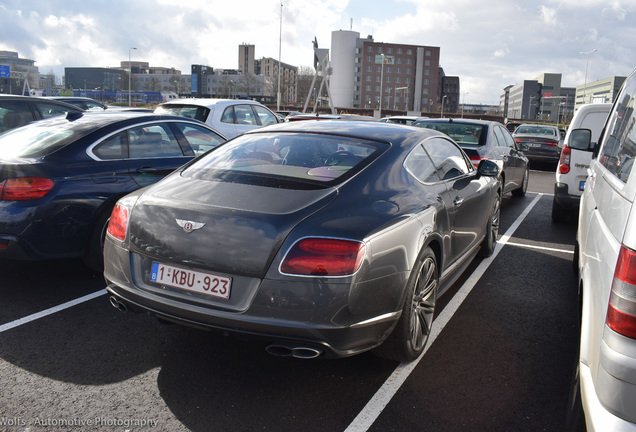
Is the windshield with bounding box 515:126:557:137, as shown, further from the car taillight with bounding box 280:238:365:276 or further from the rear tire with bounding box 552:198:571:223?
the car taillight with bounding box 280:238:365:276

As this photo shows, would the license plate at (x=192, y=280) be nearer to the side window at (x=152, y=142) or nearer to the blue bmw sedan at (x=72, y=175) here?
the blue bmw sedan at (x=72, y=175)

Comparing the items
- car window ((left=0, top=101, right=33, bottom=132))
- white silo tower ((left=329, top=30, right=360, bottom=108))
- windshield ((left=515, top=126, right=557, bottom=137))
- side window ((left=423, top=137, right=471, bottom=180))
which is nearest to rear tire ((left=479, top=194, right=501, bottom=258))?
side window ((left=423, top=137, right=471, bottom=180))

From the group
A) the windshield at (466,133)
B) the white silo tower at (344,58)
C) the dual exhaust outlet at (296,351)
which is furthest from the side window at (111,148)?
the white silo tower at (344,58)

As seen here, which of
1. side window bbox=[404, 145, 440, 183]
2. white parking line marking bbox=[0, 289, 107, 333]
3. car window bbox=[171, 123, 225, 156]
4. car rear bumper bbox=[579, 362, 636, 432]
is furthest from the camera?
car window bbox=[171, 123, 225, 156]

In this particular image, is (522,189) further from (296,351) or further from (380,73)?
(380,73)

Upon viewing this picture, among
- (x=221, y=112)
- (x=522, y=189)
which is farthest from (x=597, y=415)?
(x=522, y=189)

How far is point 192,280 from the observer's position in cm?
290

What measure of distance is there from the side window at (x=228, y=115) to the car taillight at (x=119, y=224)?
792cm

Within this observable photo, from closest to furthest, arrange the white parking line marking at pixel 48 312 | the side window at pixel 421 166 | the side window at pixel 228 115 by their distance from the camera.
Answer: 1. the side window at pixel 421 166
2. the white parking line marking at pixel 48 312
3. the side window at pixel 228 115

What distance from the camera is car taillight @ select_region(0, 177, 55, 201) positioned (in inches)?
170

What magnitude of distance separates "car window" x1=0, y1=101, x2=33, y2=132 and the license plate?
22.2ft

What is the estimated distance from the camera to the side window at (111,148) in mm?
4945

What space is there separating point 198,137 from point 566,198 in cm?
554

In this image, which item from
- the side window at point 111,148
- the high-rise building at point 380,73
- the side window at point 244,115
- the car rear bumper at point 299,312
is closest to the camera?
the car rear bumper at point 299,312
